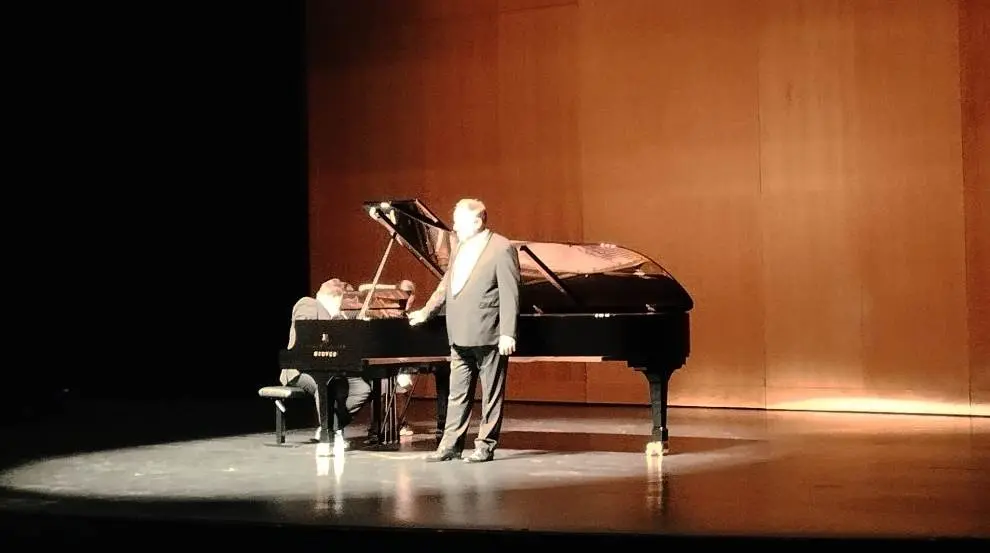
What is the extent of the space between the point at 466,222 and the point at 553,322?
68 centimetres

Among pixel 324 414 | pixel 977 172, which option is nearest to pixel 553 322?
pixel 324 414

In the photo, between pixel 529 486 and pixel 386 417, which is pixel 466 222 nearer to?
pixel 529 486

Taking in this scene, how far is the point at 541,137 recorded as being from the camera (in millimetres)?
9711

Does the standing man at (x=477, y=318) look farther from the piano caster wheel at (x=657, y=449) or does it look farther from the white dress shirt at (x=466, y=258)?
the piano caster wheel at (x=657, y=449)

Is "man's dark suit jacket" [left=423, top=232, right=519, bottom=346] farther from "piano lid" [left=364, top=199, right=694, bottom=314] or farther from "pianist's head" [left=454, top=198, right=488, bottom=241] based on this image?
"piano lid" [left=364, top=199, right=694, bottom=314]

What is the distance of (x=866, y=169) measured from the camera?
8594mm

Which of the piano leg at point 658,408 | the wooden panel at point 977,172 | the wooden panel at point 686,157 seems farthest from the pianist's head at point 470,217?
the wooden panel at point 977,172

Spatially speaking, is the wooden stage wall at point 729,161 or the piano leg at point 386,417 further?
the wooden stage wall at point 729,161

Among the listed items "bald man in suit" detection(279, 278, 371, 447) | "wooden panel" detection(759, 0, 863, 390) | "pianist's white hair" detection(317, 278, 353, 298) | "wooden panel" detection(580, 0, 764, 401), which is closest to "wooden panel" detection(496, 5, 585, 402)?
"wooden panel" detection(580, 0, 764, 401)

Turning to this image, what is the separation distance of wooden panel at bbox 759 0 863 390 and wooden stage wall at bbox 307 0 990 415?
15mm

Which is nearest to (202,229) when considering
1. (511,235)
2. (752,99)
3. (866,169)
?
(511,235)

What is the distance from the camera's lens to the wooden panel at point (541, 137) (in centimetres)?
962

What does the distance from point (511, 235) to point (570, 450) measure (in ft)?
12.2

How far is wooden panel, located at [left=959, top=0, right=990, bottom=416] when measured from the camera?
8.21m
